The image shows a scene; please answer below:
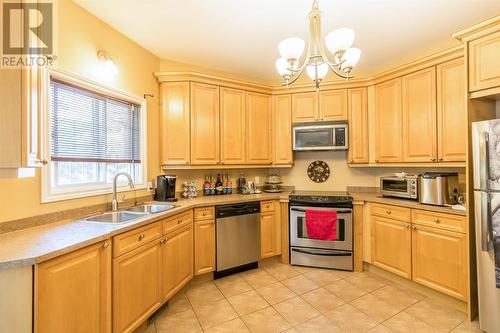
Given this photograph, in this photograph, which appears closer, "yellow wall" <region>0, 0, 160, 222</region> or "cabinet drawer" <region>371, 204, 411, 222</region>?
"yellow wall" <region>0, 0, 160, 222</region>

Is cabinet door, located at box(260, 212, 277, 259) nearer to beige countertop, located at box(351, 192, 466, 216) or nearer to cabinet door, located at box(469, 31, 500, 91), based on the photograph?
beige countertop, located at box(351, 192, 466, 216)

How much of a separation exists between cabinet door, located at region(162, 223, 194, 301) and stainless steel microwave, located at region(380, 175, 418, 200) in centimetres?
238

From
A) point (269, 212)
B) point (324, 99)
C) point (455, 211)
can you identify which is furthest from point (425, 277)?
point (324, 99)

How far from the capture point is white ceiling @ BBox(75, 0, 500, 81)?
6.90 ft

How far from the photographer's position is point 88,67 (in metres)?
2.15

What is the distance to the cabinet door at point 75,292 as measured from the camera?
1232mm

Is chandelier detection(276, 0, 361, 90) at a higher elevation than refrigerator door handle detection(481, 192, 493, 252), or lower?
higher

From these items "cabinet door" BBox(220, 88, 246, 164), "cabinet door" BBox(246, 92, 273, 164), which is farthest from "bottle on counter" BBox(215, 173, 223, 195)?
"cabinet door" BBox(246, 92, 273, 164)

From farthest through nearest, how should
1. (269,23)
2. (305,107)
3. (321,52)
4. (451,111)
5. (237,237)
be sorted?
1. (305,107)
2. (237,237)
3. (451,111)
4. (269,23)
5. (321,52)

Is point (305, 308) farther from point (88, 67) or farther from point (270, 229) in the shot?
point (88, 67)

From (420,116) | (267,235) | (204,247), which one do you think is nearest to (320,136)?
(420,116)

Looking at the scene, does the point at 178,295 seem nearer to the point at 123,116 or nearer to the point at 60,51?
the point at 123,116

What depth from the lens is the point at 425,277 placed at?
248 centimetres

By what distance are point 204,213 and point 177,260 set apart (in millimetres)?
578
